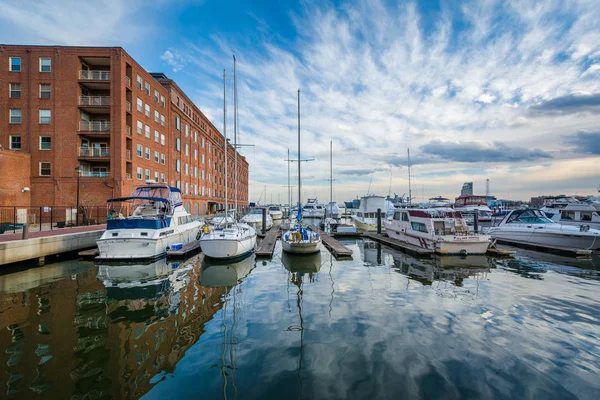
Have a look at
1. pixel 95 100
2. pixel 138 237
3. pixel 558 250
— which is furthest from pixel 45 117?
pixel 558 250

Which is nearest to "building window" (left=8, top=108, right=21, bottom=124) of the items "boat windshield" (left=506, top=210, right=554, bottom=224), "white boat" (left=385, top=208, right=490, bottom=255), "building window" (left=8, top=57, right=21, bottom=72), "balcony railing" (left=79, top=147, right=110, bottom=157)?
"building window" (left=8, top=57, right=21, bottom=72)

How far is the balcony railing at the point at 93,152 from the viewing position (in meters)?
30.7

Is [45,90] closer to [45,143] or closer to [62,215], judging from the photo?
[45,143]

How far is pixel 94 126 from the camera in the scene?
31656 mm

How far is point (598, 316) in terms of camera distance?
8.23 meters

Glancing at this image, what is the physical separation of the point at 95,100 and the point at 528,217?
43.2 metres

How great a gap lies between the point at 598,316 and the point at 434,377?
21.8 feet

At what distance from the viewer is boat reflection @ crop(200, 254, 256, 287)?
12.3 metres

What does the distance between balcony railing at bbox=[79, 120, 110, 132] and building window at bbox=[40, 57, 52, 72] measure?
250 inches

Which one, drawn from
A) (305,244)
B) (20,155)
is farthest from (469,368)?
(20,155)

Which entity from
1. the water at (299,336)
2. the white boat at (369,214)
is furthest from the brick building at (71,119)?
the white boat at (369,214)

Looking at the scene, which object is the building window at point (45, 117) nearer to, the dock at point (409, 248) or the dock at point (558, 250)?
the dock at point (409, 248)

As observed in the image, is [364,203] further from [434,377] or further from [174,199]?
[434,377]

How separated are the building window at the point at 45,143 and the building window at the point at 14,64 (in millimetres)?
7572
